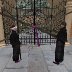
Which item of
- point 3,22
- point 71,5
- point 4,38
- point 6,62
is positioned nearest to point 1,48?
point 4,38

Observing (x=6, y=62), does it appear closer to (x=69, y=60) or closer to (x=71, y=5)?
(x=69, y=60)

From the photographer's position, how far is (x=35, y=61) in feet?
25.0

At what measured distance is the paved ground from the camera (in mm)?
6773

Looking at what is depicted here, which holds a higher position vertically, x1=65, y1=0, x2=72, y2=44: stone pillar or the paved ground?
x1=65, y1=0, x2=72, y2=44: stone pillar

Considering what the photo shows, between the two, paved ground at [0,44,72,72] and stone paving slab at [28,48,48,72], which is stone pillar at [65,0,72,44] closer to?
paved ground at [0,44,72,72]

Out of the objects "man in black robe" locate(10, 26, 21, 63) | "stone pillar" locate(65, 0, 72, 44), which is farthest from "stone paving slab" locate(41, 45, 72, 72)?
"man in black robe" locate(10, 26, 21, 63)

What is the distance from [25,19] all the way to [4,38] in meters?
1.93

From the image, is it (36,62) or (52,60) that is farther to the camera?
(52,60)

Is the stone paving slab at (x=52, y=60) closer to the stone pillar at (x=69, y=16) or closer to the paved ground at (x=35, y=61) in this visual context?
the paved ground at (x=35, y=61)

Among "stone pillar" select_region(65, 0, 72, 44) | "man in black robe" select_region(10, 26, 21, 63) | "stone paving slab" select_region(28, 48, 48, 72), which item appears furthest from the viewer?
"stone pillar" select_region(65, 0, 72, 44)

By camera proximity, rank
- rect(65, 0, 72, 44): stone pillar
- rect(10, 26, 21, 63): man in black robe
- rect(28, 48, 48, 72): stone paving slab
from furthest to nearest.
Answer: rect(65, 0, 72, 44): stone pillar < rect(10, 26, 21, 63): man in black robe < rect(28, 48, 48, 72): stone paving slab

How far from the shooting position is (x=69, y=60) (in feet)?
25.6

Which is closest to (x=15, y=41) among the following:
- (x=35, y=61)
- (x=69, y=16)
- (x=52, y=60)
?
(x=35, y=61)

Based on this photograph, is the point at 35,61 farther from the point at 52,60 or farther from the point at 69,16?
the point at 69,16
